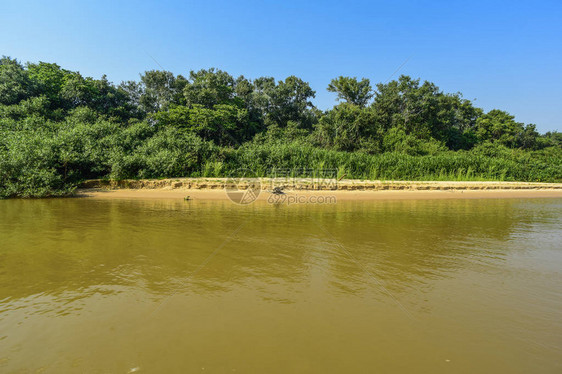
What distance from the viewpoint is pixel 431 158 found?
20.2 metres

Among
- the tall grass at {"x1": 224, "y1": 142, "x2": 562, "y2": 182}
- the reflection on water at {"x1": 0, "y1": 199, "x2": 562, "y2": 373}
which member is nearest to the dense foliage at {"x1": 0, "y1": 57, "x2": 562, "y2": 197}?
the tall grass at {"x1": 224, "y1": 142, "x2": 562, "y2": 182}

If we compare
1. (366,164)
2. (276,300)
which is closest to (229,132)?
(366,164)

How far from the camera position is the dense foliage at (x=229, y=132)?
15180 mm

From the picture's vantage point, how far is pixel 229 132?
92.8 feet

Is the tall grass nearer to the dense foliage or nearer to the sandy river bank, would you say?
the dense foliage

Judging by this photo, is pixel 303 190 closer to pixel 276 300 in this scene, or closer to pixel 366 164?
pixel 366 164

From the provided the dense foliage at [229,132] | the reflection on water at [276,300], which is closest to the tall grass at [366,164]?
the dense foliage at [229,132]

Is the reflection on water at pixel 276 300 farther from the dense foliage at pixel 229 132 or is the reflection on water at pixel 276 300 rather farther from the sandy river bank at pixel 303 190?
the dense foliage at pixel 229 132

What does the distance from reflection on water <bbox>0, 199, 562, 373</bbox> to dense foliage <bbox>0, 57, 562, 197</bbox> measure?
8.88 m

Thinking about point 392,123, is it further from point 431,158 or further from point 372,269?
point 372,269

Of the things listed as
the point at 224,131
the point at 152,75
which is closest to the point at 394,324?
the point at 224,131

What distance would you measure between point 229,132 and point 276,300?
26.2 m

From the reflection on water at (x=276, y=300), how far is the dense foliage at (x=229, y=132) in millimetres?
8879

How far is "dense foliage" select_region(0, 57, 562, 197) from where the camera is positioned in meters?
15.2
